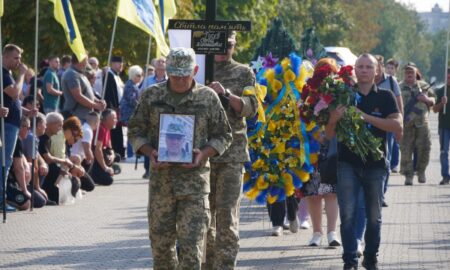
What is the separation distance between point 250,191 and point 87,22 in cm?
1691

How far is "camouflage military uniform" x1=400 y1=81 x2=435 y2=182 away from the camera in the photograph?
2292cm

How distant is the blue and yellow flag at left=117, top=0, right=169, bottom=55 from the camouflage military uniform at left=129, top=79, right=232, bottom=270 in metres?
7.87

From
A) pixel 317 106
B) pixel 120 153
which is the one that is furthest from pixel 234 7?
pixel 317 106

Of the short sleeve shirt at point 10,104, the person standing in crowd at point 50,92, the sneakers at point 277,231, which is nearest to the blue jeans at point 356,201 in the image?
the sneakers at point 277,231

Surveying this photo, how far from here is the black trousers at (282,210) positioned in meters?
14.4

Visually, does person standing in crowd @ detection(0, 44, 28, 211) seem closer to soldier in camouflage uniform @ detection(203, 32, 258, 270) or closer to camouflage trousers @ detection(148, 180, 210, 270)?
soldier in camouflage uniform @ detection(203, 32, 258, 270)

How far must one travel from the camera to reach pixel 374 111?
454 inches

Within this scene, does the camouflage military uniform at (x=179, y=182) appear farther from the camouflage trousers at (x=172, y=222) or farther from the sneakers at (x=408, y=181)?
the sneakers at (x=408, y=181)

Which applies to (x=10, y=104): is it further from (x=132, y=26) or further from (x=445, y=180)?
(x=132, y=26)

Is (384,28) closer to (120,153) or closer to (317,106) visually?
(120,153)

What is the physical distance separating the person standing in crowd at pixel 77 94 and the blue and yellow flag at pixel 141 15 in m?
2.61

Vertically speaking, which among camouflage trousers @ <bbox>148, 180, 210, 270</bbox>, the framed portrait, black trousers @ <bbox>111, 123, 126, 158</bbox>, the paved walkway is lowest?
the paved walkway

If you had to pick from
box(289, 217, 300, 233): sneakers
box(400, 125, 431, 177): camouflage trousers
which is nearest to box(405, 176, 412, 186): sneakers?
box(400, 125, 431, 177): camouflage trousers

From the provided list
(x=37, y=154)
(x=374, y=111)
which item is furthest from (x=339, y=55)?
(x=374, y=111)
